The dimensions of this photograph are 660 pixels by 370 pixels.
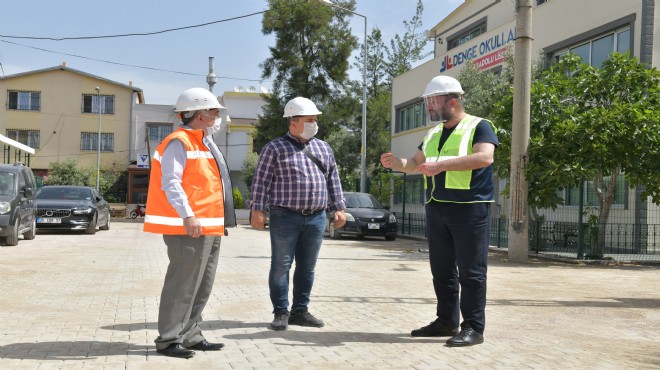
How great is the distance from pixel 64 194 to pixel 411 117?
1668 cm

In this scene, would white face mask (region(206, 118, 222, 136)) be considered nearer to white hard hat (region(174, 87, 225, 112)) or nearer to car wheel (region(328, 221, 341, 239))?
white hard hat (region(174, 87, 225, 112))

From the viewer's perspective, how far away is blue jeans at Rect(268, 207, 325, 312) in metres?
6.49

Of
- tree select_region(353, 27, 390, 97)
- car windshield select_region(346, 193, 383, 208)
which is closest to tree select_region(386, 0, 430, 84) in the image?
tree select_region(353, 27, 390, 97)

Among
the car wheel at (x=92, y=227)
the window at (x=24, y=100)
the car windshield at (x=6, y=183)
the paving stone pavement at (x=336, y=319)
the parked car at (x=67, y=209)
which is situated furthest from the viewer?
the window at (x=24, y=100)

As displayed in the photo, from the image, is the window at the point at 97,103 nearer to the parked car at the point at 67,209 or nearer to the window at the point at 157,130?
the window at the point at 157,130

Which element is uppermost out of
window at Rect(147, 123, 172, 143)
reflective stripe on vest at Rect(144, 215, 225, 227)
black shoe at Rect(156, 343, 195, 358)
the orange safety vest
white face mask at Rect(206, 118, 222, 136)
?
window at Rect(147, 123, 172, 143)

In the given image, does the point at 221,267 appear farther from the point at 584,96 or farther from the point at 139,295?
the point at 584,96

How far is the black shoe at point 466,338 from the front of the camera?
577 cm

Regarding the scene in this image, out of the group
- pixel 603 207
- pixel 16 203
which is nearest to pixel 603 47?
pixel 603 207

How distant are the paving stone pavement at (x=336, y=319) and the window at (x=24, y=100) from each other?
1951 inches

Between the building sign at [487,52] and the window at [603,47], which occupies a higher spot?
the building sign at [487,52]

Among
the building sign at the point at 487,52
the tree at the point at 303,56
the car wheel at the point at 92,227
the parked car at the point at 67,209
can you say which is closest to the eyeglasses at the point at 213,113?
the parked car at the point at 67,209

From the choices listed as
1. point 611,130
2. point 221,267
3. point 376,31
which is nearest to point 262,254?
point 221,267

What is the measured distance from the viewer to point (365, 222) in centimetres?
2280
